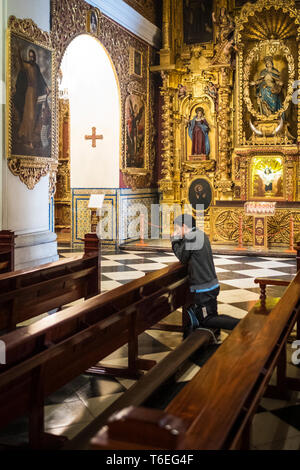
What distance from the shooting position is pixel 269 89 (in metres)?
14.1

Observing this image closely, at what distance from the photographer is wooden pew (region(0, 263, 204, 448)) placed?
312 centimetres

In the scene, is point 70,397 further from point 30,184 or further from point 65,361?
point 30,184

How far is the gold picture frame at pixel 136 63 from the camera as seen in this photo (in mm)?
13805

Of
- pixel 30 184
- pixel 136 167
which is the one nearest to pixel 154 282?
pixel 30 184

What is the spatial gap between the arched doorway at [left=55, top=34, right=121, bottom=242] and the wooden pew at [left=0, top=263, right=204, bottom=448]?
8551mm

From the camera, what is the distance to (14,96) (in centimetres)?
864

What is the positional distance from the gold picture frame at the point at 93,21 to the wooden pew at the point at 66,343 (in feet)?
25.8

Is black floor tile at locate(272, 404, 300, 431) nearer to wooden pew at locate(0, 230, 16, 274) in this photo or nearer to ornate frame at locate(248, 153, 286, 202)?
wooden pew at locate(0, 230, 16, 274)

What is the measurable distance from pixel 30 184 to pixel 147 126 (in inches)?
249

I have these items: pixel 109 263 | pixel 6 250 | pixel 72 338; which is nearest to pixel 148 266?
pixel 109 263

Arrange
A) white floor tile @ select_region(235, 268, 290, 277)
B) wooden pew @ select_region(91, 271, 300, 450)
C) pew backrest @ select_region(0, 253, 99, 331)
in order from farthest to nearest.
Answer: white floor tile @ select_region(235, 268, 290, 277) → pew backrest @ select_region(0, 253, 99, 331) → wooden pew @ select_region(91, 271, 300, 450)

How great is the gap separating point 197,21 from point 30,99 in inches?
298

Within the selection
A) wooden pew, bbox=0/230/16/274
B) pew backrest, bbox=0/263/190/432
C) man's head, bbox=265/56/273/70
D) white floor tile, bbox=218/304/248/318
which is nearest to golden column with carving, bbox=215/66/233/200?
man's head, bbox=265/56/273/70

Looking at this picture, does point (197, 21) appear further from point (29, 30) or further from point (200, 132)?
point (29, 30)
